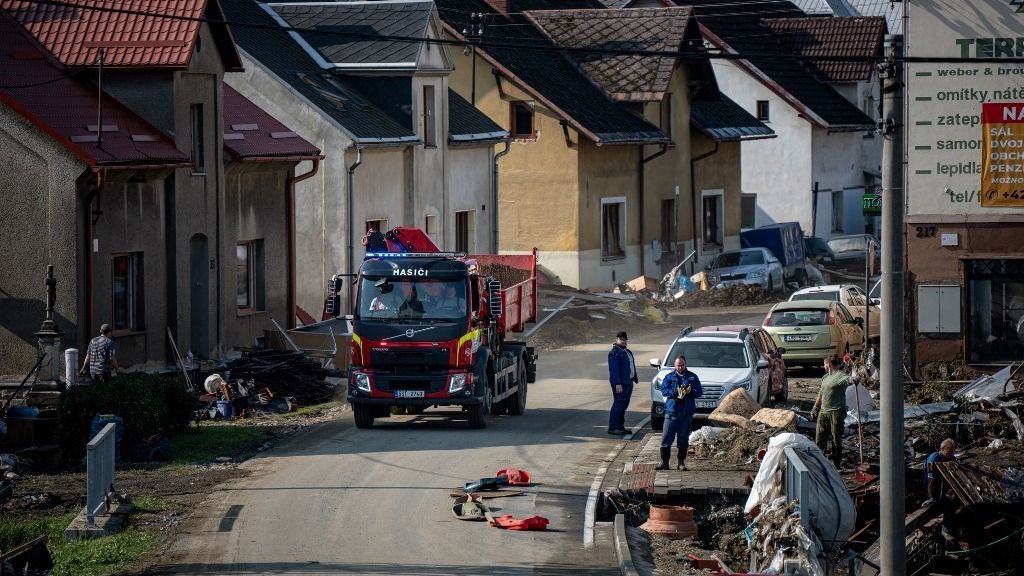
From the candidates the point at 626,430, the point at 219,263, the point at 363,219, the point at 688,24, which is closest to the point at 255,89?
the point at 363,219

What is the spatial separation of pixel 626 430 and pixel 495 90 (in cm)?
2253

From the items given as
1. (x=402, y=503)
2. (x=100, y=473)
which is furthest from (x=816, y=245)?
(x=100, y=473)

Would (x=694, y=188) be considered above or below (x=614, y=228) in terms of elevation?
above

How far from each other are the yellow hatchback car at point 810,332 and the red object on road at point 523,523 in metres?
15.0

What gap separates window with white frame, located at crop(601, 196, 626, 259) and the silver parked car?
2.97m

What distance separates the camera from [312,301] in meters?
36.3

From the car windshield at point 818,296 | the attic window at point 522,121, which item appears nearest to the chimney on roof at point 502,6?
the attic window at point 522,121

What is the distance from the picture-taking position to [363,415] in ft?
78.9

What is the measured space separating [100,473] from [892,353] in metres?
8.66

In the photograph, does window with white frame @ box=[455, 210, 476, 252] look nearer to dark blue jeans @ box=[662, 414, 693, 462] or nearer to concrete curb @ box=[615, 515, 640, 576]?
dark blue jeans @ box=[662, 414, 693, 462]

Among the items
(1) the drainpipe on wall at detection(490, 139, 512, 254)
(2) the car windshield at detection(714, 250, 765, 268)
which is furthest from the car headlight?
(2) the car windshield at detection(714, 250, 765, 268)

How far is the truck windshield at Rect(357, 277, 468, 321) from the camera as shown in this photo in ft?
77.8

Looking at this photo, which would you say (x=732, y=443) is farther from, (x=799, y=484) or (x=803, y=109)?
(x=803, y=109)

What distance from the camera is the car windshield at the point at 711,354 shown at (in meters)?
25.2
